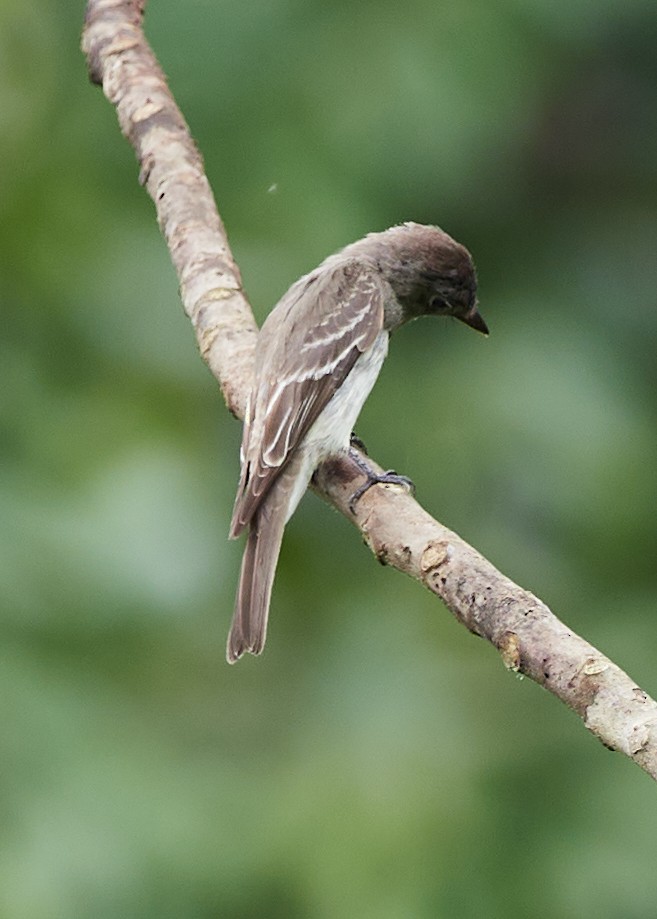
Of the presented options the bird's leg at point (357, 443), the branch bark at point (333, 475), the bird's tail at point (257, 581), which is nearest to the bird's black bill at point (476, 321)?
the bird's leg at point (357, 443)

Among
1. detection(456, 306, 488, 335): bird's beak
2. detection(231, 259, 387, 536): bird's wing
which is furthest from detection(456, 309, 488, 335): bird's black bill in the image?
detection(231, 259, 387, 536): bird's wing

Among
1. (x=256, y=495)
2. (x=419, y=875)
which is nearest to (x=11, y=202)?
(x=256, y=495)

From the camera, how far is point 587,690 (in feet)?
8.38

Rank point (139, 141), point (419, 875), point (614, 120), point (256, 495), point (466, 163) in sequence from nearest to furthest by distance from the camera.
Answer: point (419, 875)
point (256, 495)
point (139, 141)
point (466, 163)
point (614, 120)

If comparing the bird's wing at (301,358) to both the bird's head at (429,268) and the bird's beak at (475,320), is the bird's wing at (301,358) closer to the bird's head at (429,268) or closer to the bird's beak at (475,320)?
the bird's head at (429,268)

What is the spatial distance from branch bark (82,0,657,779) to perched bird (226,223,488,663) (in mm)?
73

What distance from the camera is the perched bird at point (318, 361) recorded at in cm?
389

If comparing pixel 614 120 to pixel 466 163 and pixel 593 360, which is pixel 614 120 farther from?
pixel 593 360

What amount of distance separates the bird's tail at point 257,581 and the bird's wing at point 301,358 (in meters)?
0.05

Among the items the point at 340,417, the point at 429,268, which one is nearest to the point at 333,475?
the point at 340,417

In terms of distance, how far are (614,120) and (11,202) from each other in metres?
2.23

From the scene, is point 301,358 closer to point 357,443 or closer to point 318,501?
point 357,443

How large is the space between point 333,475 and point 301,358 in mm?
346

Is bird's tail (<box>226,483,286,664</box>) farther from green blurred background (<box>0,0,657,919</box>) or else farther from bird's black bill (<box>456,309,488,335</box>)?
bird's black bill (<box>456,309,488,335</box>)
